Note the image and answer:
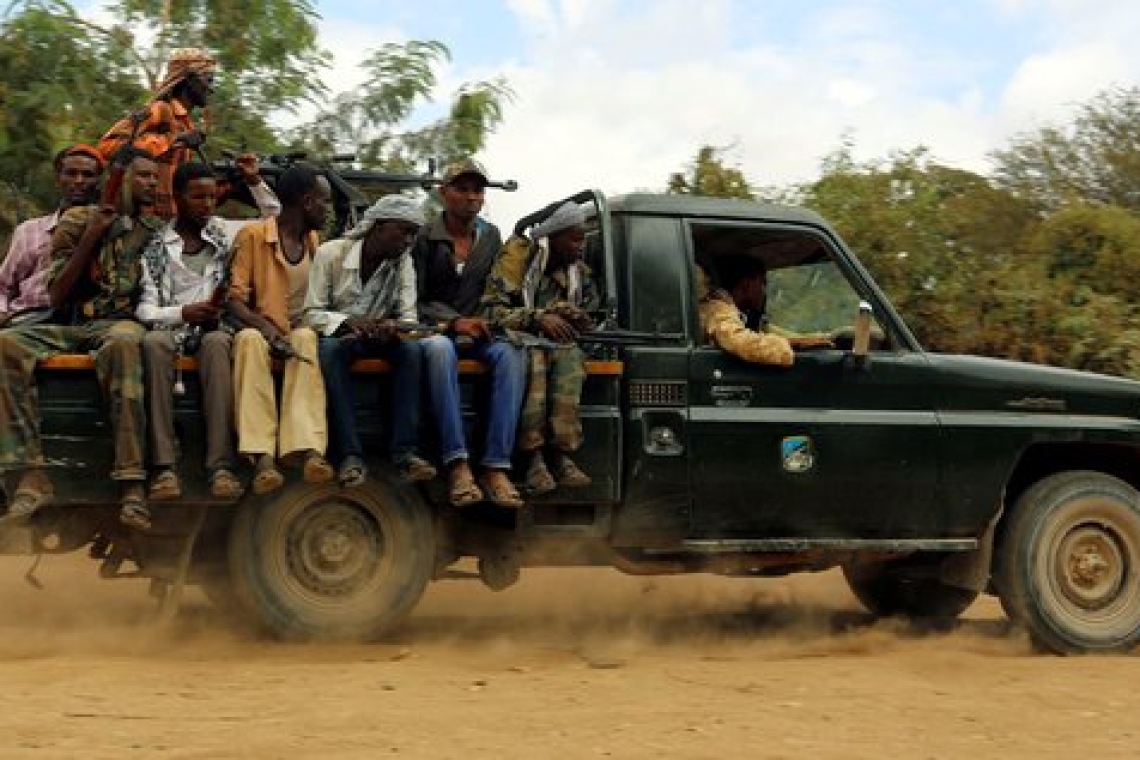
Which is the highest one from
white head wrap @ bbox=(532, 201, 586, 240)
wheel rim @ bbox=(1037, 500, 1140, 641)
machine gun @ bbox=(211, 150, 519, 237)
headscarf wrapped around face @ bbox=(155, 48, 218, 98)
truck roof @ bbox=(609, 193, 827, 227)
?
headscarf wrapped around face @ bbox=(155, 48, 218, 98)

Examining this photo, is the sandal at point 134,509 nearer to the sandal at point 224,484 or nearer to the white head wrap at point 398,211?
the sandal at point 224,484

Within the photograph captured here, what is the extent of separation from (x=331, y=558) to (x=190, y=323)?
1094 millimetres

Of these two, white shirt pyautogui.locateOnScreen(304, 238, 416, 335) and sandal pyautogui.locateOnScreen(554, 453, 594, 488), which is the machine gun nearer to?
white shirt pyautogui.locateOnScreen(304, 238, 416, 335)

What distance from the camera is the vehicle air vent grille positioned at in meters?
6.22

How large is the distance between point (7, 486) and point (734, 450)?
2877mm

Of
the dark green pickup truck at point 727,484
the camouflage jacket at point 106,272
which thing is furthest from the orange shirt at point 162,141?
the dark green pickup truck at point 727,484

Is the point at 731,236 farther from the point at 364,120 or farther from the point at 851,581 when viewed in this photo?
the point at 364,120

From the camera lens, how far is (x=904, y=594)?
765 cm

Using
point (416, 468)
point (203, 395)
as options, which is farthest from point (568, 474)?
point (203, 395)

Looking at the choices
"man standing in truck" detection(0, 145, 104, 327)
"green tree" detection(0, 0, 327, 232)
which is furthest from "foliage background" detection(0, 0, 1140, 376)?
"man standing in truck" detection(0, 145, 104, 327)

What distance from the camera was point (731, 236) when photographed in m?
6.55

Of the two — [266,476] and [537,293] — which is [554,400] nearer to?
[537,293]

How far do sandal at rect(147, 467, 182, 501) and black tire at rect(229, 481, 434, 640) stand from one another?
41 centimetres

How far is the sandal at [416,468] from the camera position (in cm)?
579
